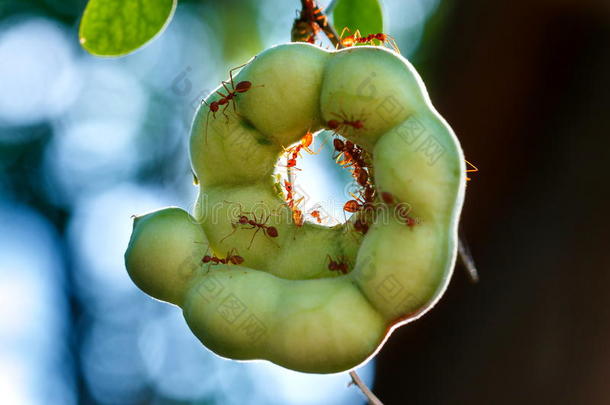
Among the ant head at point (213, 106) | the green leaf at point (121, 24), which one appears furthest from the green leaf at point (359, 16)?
the ant head at point (213, 106)

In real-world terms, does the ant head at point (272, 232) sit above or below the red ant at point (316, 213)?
above

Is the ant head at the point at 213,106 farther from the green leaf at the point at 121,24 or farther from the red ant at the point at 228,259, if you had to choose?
the green leaf at the point at 121,24

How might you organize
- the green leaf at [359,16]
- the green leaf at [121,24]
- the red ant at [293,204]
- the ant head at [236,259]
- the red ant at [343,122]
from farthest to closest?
the green leaf at [359,16]
the green leaf at [121,24]
the red ant at [293,204]
the ant head at [236,259]
the red ant at [343,122]

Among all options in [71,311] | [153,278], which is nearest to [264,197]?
[153,278]

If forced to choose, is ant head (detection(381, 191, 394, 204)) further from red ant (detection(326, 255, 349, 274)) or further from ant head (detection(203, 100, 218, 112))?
ant head (detection(203, 100, 218, 112))

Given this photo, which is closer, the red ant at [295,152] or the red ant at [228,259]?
the red ant at [228,259]

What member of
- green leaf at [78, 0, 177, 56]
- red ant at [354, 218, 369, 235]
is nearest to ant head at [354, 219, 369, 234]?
red ant at [354, 218, 369, 235]

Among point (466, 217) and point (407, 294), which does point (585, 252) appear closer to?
point (466, 217)

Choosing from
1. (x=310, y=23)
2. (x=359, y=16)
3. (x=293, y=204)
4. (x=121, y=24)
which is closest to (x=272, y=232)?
(x=293, y=204)
